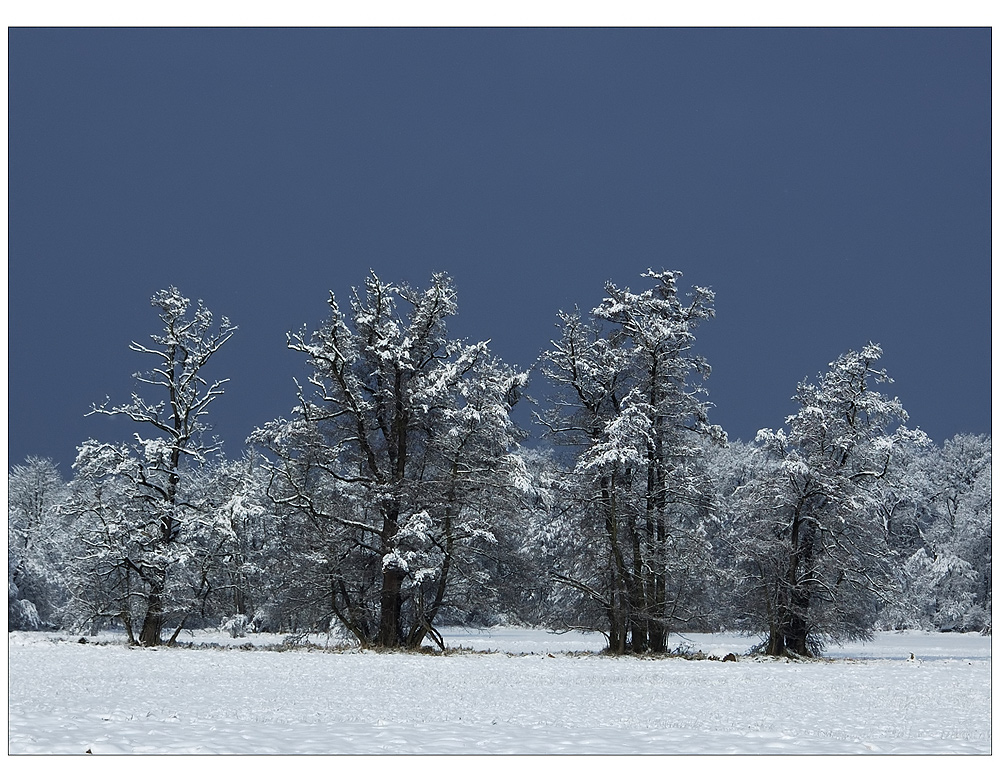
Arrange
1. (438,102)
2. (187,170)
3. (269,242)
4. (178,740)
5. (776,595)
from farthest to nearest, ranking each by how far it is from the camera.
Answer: (438,102) → (269,242) → (187,170) → (776,595) → (178,740)

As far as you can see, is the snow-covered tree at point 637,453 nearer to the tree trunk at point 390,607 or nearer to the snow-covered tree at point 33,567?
the tree trunk at point 390,607

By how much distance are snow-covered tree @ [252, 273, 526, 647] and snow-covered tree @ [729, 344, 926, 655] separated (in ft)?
25.9

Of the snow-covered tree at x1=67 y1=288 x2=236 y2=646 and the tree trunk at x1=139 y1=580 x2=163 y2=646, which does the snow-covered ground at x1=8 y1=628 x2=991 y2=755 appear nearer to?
the tree trunk at x1=139 y1=580 x2=163 y2=646

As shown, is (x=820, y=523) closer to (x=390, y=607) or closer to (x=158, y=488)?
(x=390, y=607)

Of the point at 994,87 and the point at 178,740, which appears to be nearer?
the point at 178,740

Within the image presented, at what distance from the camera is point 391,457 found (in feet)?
100

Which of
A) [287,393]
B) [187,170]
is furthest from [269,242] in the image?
[287,393]

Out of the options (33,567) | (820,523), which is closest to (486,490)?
(820,523)

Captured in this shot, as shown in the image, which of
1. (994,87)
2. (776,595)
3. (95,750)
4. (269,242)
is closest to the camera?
(95,750)

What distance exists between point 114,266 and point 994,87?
1671 inches

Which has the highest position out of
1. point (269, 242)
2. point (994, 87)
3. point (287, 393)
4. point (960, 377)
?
point (269, 242)

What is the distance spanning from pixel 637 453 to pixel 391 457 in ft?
25.7

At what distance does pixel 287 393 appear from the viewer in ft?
101

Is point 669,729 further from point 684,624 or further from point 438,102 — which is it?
point 438,102
